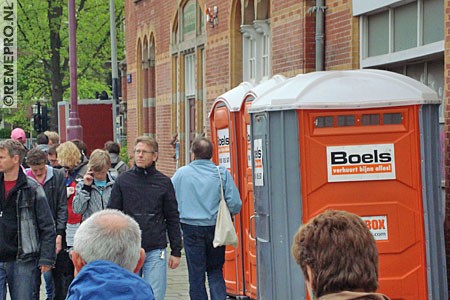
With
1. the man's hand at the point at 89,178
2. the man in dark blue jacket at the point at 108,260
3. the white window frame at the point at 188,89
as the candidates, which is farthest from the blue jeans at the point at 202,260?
the white window frame at the point at 188,89

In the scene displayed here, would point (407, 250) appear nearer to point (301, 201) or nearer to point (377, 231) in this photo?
point (377, 231)

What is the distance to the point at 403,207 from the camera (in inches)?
300

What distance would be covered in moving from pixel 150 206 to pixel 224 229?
0.96 m

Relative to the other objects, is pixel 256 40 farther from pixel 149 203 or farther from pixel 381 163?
pixel 381 163

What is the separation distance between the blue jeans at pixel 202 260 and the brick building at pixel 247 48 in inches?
85.9

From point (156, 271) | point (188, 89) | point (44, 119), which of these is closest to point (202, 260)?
point (156, 271)

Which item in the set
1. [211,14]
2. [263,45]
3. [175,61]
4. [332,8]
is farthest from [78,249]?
[175,61]

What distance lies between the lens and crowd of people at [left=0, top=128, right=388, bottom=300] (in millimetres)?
3221

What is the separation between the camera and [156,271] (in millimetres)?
8258

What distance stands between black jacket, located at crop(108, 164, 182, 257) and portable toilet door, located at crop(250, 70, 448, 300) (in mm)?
1235

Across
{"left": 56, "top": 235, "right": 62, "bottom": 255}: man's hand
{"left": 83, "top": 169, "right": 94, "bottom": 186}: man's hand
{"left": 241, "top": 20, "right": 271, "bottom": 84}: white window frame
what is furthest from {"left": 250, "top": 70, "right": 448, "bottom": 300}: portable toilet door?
{"left": 241, "top": 20, "right": 271, "bottom": 84}: white window frame

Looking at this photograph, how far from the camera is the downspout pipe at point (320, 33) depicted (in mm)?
12055

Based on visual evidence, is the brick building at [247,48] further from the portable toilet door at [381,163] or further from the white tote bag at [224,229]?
the white tote bag at [224,229]

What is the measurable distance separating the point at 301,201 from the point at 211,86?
979 cm
